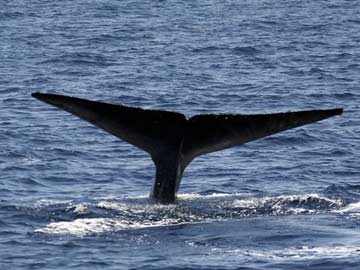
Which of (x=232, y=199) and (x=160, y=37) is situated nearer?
(x=232, y=199)

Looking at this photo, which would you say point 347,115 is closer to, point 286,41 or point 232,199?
point 232,199

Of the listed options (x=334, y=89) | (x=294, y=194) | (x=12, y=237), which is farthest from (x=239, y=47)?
(x=12, y=237)

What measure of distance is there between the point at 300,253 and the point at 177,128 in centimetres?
268

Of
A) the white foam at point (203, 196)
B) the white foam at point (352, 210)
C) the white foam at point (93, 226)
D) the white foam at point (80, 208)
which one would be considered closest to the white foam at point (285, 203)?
the white foam at point (352, 210)

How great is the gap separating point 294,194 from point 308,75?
54.0 feet

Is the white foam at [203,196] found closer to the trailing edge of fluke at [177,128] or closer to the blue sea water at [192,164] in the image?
the blue sea water at [192,164]

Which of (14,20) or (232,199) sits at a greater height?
(14,20)

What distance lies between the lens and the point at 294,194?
818 inches

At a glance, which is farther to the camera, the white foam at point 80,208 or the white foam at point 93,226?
the white foam at point 80,208

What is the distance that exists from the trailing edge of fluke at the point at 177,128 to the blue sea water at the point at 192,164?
2.54ft

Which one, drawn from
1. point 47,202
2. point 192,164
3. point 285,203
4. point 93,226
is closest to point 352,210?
point 285,203

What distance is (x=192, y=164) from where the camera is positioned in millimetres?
24688

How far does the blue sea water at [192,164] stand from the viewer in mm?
17000

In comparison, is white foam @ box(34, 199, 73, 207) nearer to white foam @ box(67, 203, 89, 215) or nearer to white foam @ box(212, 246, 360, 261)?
white foam @ box(67, 203, 89, 215)
